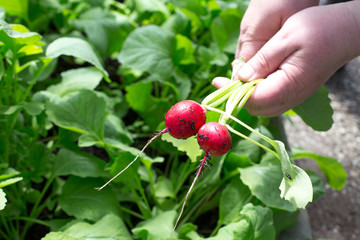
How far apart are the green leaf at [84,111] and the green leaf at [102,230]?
0.62ft

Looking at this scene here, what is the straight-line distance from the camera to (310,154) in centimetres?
103

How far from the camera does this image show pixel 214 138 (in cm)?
53

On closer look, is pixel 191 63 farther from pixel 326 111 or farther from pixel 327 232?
pixel 327 232

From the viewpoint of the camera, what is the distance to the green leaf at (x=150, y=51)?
1.07 meters

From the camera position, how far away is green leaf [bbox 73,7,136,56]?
1212 millimetres

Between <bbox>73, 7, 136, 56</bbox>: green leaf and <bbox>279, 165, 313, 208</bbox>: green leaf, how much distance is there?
866 millimetres

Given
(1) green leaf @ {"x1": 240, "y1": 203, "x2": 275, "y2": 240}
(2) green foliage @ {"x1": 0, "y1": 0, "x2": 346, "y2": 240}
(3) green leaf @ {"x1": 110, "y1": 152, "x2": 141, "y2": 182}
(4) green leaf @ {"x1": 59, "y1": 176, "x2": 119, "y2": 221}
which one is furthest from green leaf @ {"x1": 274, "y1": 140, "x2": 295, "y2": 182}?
(4) green leaf @ {"x1": 59, "y1": 176, "x2": 119, "y2": 221}

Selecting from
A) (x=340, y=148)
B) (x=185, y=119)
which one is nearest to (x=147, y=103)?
A: (x=185, y=119)

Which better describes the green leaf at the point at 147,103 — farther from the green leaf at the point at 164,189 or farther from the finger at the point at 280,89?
the finger at the point at 280,89

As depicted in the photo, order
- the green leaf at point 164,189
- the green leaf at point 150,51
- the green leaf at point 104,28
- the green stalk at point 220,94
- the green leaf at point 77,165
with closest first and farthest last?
1. the green stalk at point 220,94
2. the green leaf at point 77,165
3. the green leaf at point 164,189
4. the green leaf at point 150,51
5. the green leaf at point 104,28

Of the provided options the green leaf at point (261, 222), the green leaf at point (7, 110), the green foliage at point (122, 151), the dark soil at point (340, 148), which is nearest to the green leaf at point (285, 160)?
the green foliage at point (122, 151)

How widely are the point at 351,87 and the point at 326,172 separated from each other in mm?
819

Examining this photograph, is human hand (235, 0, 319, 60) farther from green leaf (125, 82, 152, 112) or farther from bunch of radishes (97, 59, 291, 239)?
green leaf (125, 82, 152, 112)

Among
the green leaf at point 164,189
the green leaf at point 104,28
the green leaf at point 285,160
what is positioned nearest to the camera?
the green leaf at point 285,160
